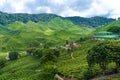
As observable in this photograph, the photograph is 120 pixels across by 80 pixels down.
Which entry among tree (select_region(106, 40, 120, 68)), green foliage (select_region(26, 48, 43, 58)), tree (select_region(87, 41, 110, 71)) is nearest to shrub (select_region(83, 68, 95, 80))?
tree (select_region(87, 41, 110, 71))

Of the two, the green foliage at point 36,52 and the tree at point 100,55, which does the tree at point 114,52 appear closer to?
the tree at point 100,55

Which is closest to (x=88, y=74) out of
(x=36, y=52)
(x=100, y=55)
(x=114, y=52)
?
(x=100, y=55)

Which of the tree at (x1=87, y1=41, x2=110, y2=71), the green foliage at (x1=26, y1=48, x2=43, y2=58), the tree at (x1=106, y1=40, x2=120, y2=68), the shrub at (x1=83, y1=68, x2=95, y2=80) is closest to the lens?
the tree at (x1=106, y1=40, x2=120, y2=68)

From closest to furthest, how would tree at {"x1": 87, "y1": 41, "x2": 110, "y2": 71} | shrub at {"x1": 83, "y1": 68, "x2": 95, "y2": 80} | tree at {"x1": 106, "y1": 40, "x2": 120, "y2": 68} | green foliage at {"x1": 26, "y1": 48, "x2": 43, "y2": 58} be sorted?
tree at {"x1": 106, "y1": 40, "x2": 120, "y2": 68}, tree at {"x1": 87, "y1": 41, "x2": 110, "y2": 71}, shrub at {"x1": 83, "y1": 68, "x2": 95, "y2": 80}, green foliage at {"x1": 26, "y1": 48, "x2": 43, "y2": 58}

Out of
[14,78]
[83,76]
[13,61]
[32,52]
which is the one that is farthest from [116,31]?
[83,76]

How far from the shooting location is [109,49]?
91562 millimetres

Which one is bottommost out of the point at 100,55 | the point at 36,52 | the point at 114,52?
the point at 100,55

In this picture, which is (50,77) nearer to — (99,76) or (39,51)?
(99,76)

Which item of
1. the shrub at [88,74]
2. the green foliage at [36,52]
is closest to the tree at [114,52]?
the shrub at [88,74]

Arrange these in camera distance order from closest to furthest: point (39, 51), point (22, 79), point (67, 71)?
point (67, 71)
point (22, 79)
point (39, 51)

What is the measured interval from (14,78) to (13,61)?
57993mm

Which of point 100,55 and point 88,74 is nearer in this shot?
point 100,55

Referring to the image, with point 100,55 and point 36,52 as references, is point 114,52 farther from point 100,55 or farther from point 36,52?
point 36,52

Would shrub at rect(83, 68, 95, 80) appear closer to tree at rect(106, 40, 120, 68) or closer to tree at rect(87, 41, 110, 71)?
tree at rect(87, 41, 110, 71)
